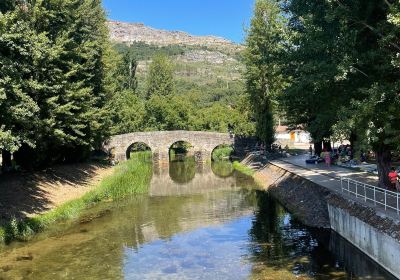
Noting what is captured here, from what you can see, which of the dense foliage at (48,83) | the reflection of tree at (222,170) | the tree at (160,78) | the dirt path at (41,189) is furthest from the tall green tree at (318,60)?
the tree at (160,78)

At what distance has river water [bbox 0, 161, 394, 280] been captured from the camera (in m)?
18.8

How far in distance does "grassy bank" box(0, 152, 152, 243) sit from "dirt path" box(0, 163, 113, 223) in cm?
86

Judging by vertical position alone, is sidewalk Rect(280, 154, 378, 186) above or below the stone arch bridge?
below

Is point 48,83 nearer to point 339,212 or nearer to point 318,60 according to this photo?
point 318,60

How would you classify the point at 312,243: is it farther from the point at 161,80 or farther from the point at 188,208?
the point at 161,80

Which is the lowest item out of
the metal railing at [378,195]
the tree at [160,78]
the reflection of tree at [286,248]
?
the reflection of tree at [286,248]

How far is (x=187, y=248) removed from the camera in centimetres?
2281

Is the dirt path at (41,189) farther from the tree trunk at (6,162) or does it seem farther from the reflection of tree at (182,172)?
the reflection of tree at (182,172)

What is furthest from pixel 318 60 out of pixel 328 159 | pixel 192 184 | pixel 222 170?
pixel 222 170

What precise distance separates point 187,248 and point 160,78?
297ft

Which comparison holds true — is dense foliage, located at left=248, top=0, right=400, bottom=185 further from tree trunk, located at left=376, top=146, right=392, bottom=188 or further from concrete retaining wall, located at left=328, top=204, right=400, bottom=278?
concrete retaining wall, located at left=328, top=204, right=400, bottom=278

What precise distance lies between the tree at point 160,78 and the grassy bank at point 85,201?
53459 millimetres

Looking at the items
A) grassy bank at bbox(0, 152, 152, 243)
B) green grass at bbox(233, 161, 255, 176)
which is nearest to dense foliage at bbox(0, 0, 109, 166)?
grassy bank at bbox(0, 152, 152, 243)

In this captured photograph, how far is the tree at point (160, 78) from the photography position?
110m
